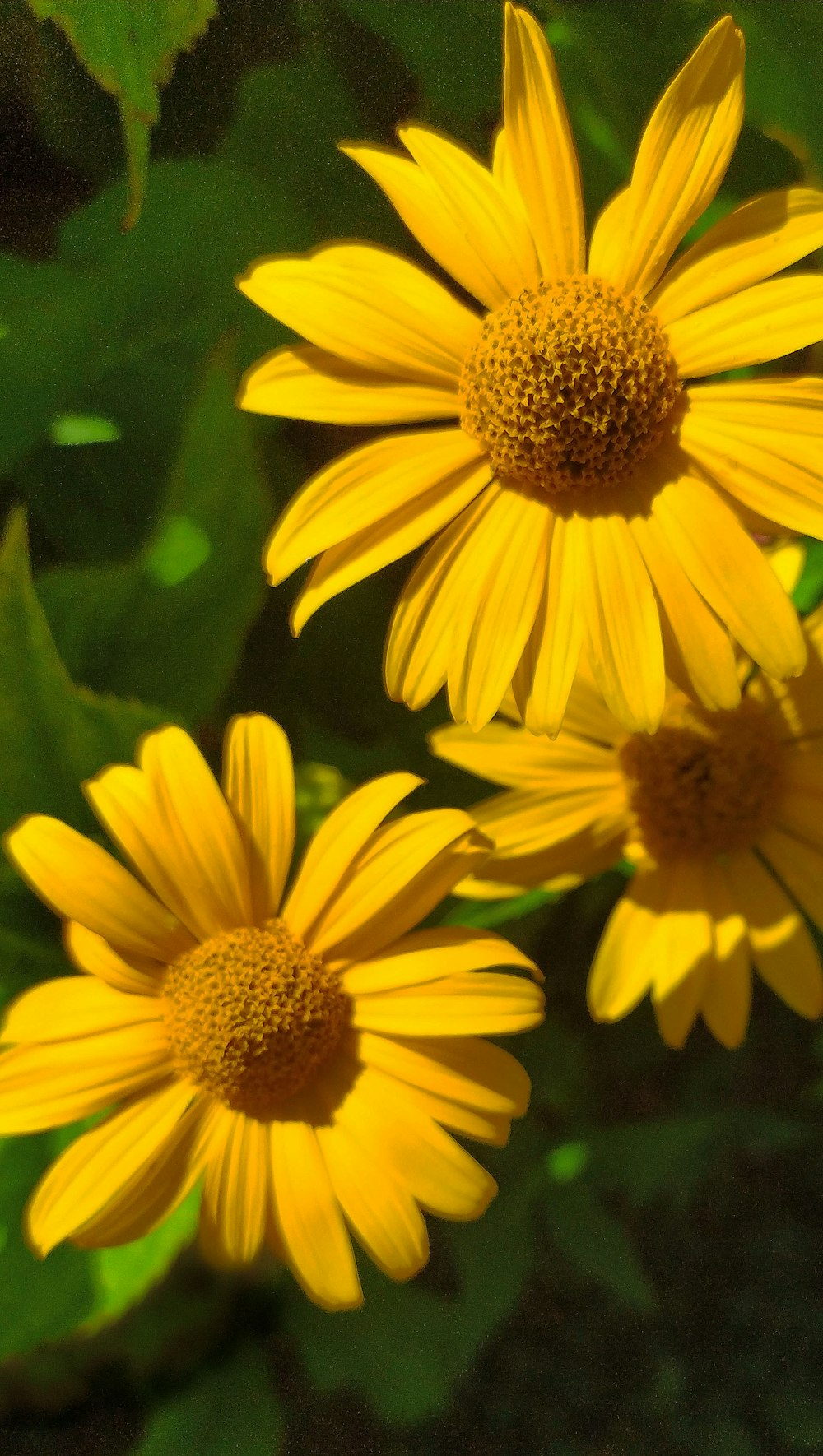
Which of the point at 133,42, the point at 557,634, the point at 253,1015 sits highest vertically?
the point at 133,42

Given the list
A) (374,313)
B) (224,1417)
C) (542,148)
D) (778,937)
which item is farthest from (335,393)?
(224,1417)

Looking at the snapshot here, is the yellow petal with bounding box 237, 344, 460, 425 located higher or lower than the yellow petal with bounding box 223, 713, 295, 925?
higher

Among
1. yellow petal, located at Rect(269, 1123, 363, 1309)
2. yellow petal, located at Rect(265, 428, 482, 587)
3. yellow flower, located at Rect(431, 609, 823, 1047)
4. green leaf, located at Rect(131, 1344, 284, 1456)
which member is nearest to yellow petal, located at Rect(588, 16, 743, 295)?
yellow petal, located at Rect(265, 428, 482, 587)

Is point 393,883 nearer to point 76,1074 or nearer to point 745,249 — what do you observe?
point 76,1074

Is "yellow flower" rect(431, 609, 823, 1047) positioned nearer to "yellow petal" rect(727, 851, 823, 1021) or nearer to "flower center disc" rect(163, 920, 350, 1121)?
"yellow petal" rect(727, 851, 823, 1021)

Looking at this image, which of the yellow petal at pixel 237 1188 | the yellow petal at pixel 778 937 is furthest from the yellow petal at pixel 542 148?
the yellow petal at pixel 237 1188

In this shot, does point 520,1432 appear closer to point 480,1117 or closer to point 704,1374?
point 704,1374

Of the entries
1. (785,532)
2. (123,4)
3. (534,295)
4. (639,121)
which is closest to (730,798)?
(785,532)
